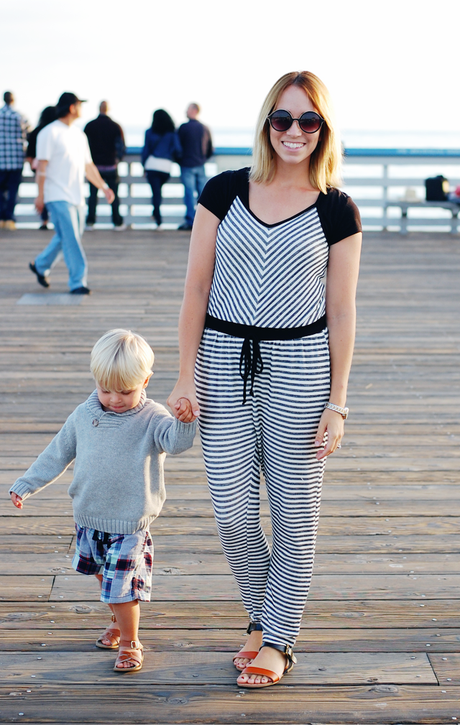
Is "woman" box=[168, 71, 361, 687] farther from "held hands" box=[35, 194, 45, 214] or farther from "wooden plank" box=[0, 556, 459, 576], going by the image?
"held hands" box=[35, 194, 45, 214]

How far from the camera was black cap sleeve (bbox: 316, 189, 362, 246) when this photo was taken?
6.72ft

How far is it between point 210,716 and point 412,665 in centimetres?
60

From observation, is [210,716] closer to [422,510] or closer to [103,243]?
[422,510]

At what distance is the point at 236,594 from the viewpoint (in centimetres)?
269

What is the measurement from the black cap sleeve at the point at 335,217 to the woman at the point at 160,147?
367 inches

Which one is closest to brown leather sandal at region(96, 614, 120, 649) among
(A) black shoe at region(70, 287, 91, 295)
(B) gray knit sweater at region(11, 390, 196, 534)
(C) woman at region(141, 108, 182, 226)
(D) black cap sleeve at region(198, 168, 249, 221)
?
Answer: (B) gray knit sweater at region(11, 390, 196, 534)

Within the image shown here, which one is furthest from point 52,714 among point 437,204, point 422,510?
point 437,204

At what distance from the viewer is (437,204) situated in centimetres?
1117

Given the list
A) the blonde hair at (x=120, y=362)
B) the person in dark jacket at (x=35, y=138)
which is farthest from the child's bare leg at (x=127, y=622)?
the person in dark jacket at (x=35, y=138)

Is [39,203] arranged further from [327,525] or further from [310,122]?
[310,122]

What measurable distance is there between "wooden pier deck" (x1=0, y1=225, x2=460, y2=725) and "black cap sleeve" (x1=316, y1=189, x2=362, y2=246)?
120 centimetres

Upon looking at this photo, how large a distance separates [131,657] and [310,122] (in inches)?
58.8

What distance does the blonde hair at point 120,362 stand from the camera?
6.88 feet

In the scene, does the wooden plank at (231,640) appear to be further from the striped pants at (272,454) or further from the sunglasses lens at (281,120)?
the sunglasses lens at (281,120)
